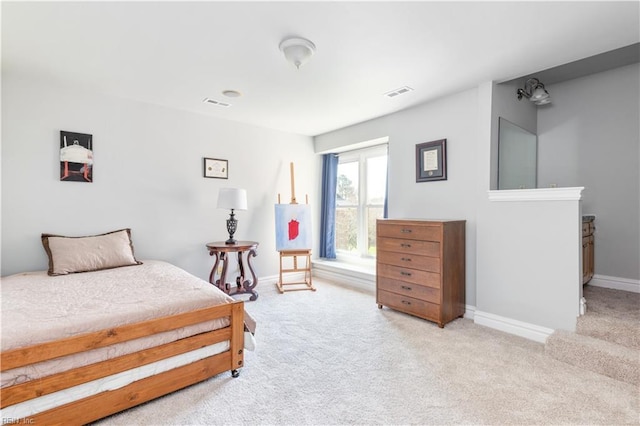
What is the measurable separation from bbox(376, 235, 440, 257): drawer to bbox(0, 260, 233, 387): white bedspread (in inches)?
74.1

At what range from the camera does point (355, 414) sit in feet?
5.46

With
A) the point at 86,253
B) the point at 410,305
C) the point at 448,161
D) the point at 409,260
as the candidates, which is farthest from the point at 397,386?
the point at 86,253

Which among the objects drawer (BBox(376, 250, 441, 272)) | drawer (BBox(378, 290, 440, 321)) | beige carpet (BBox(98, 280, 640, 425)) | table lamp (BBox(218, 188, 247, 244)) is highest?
table lamp (BBox(218, 188, 247, 244))

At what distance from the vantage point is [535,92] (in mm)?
3203

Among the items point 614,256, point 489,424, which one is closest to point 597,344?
point 489,424

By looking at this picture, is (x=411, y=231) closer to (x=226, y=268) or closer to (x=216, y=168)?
(x=226, y=268)

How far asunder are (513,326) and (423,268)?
0.91 m

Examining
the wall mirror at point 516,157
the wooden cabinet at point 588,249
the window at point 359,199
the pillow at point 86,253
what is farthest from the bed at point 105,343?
the wooden cabinet at point 588,249

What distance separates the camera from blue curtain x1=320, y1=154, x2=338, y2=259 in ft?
16.8

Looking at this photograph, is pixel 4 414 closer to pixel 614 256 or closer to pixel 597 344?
pixel 597 344

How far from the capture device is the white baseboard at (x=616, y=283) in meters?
3.08

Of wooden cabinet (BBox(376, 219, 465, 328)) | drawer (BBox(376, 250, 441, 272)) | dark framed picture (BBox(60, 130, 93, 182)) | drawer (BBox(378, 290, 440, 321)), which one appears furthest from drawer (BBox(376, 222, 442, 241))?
dark framed picture (BBox(60, 130, 93, 182))

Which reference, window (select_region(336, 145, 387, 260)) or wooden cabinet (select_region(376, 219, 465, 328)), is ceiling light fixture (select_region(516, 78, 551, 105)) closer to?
wooden cabinet (select_region(376, 219, 465, 328))

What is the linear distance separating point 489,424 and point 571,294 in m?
1.51
